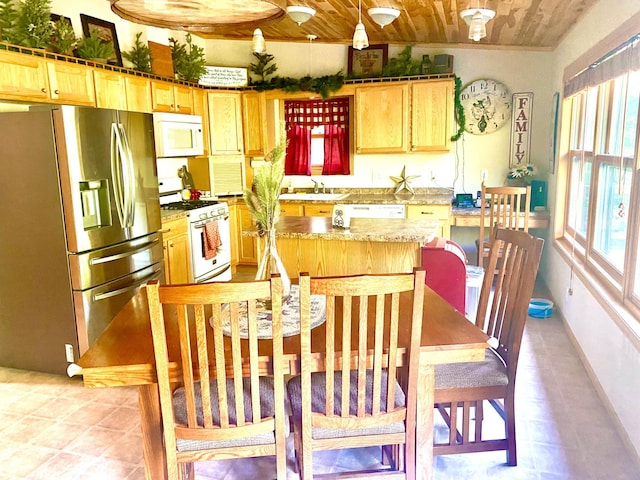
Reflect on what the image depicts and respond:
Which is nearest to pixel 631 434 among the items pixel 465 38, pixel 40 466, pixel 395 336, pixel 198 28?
pixel 395 336

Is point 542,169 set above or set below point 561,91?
below

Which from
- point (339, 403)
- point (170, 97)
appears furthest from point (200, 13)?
point (170, 97)

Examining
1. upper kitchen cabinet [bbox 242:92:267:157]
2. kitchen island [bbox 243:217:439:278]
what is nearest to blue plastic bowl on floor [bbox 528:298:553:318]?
kitchen island [bbox 243:217:439:278]

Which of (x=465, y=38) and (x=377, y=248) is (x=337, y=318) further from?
(x=465, y=38)

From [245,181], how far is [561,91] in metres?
3.44

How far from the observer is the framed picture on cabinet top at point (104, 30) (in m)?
4.14

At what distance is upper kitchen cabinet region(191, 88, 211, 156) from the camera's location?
5.30m

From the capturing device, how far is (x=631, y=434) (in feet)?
7.55

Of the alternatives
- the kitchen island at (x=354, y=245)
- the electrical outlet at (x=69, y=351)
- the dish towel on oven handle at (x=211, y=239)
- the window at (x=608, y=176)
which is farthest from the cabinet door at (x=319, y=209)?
the electrical outlet at (x=69, y=351)

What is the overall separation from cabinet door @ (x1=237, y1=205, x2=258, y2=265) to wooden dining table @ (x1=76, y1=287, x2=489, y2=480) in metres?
3.74

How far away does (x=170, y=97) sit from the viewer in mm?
4855

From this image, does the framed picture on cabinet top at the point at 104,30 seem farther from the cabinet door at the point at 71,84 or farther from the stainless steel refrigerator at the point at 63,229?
the stainless steel refrigerator at the point at 63,229

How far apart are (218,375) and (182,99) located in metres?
4.11

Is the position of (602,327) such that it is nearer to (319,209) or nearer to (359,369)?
(359,369)
